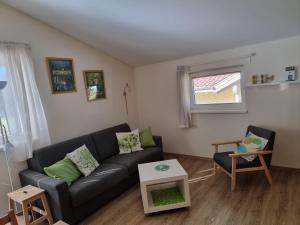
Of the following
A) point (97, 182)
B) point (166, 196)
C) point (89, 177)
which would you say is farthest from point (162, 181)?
point (89, 177)

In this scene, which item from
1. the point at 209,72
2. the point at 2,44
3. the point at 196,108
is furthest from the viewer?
the point at 196,108

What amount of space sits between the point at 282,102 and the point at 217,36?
132 cm

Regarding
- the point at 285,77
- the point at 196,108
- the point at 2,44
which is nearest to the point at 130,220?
the point at 196,108

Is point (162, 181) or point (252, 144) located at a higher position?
point (252, 144)

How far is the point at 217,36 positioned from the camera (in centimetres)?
302

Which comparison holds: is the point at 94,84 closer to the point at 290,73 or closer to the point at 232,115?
the point at 232,115

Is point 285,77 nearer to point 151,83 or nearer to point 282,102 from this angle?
point 282,102

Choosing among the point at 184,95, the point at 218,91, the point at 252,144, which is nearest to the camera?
the point at 252,144

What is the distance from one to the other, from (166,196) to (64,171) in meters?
1.30

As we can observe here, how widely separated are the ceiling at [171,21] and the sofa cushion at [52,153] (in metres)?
1.67

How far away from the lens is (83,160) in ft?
9.53

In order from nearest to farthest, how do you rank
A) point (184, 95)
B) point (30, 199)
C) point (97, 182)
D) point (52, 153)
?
point (30, 199) → point (97, 182) → point (52, 153) → point (184, 95)

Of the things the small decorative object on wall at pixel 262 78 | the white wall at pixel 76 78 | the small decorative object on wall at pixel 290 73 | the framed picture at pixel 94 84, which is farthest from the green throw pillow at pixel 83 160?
the small decorative object on wall at pixel 290 73

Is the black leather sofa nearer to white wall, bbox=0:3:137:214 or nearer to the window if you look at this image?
white wall, bbox=0:3:137:214
